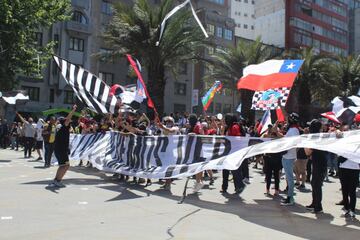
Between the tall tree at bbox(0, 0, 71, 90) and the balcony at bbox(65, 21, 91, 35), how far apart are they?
16.1 m

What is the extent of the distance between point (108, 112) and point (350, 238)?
285 inches

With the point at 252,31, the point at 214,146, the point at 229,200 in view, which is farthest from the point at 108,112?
the point at 252,31

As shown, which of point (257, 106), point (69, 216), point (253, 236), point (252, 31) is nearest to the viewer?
point (253, 236)

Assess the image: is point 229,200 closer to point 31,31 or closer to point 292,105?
point 31,31

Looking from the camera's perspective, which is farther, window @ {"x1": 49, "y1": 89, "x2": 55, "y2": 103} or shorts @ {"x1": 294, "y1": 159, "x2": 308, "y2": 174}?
window @ {"x1": 49, "y1": 89, "x2": 55, "y2": 103}

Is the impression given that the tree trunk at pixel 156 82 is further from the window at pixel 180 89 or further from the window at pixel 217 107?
the window at pixel 217 107

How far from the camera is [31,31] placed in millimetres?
24453

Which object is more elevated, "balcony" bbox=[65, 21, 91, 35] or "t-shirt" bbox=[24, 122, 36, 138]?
"balcony" bbox=[65, 21, 91, 35]

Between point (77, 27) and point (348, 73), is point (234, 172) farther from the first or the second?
point (77, 27)

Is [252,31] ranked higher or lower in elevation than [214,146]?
higher

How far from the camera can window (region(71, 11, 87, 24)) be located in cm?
4230

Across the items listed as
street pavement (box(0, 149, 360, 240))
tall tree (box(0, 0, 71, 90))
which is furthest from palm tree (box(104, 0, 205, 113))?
street pavement (box(0, 149, 360, 240))

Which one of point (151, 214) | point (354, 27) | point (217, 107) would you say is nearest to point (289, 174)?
point (151, 214)

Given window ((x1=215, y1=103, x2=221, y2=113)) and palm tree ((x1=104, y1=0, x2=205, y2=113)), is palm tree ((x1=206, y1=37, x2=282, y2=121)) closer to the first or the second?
palm tree ((x1=104, y1=0, x2=205, y2=113))
